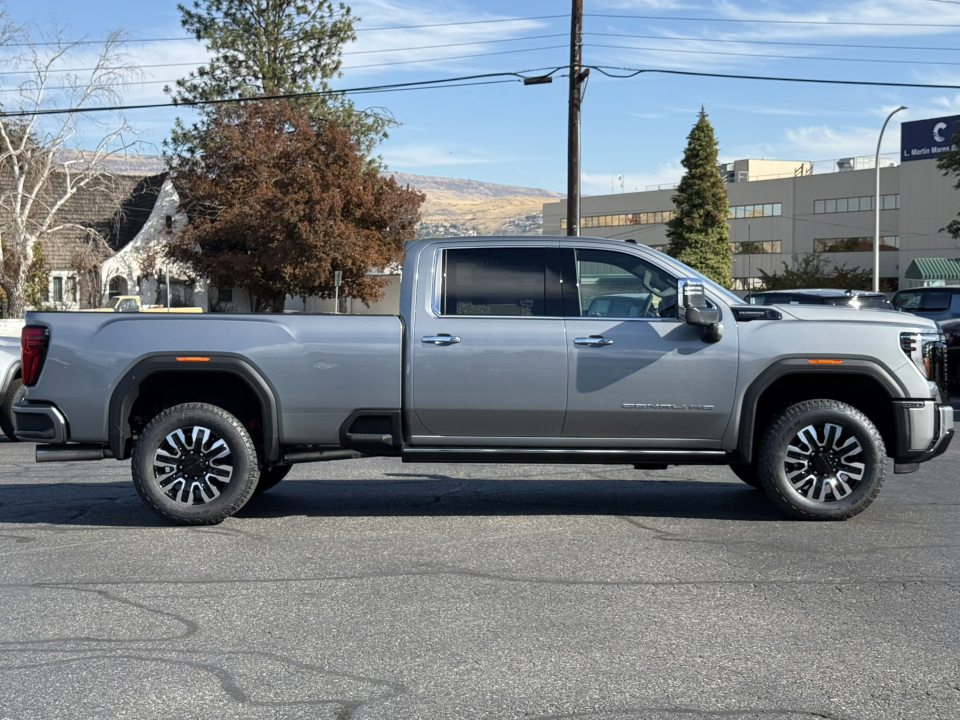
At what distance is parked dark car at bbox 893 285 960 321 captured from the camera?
69.6 ft

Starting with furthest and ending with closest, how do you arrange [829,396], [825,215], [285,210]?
1. [825,215]
2. [285,210]
3. [829,396]

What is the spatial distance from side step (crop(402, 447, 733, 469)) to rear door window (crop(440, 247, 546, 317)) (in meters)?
0.97

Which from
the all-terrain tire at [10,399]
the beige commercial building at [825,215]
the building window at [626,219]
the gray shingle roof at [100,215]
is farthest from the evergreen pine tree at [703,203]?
the all-terrain tire at [10,399]

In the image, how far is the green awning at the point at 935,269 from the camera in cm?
6200

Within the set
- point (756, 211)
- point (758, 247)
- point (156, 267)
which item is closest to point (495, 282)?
point (156, 267)

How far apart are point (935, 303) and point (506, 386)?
52.9 feet

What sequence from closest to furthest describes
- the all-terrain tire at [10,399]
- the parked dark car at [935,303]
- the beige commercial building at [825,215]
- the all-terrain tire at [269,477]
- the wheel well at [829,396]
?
1. the wheel well at [829,396]
2. the all-terrain tire at [269,477]
3. the all-terrain tire at [10,399]
4. the parked dark car at [935,303]
5. the beige commercial building at [825,215]

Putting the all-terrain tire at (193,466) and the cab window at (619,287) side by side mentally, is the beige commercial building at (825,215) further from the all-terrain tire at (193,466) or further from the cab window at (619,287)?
the all-terrain tire at (193,466)

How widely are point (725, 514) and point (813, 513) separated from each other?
75 cm

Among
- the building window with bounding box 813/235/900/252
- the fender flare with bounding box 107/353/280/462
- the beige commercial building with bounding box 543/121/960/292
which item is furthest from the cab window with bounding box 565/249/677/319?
the building window with bounding box 813/235/900/252

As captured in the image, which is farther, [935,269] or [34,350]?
[935,269]

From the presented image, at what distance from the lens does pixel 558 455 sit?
25.9ft

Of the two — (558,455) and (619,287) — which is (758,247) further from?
(558,455)

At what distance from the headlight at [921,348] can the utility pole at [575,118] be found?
59.3 feet
